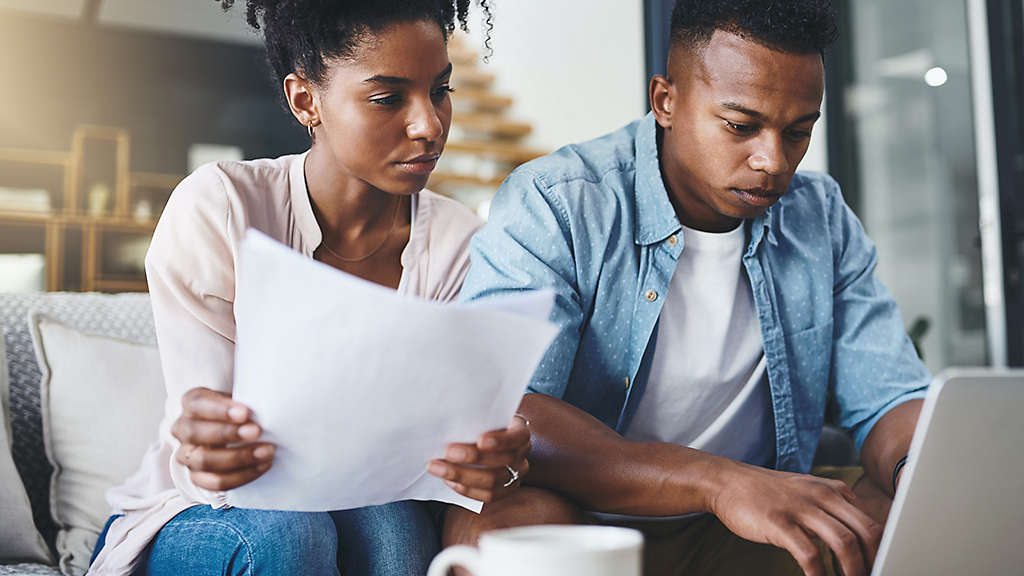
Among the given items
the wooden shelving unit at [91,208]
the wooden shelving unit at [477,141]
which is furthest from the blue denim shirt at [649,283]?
the wooden shelving unit at [91,208]

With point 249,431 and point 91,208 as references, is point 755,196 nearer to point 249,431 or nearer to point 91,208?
point 249,431

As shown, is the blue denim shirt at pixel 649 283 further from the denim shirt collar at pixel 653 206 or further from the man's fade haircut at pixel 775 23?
the man's fade haircut at pixel 775 23

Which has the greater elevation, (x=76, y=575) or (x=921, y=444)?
(x=921, y=444)

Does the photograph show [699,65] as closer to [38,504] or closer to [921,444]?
[921,444]

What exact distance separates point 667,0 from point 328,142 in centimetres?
187

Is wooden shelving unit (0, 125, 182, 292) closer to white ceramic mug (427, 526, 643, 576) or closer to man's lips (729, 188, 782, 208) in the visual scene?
man's lips (729, 188, 782, 208)

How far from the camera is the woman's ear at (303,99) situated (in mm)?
1128

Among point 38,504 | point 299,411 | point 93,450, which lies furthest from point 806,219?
point 38,504

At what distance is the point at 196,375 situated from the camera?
93 cm

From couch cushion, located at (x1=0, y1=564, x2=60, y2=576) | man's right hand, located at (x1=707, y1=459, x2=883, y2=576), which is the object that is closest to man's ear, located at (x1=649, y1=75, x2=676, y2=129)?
man's right hand, located at (x1=707, y1=459, x2=883, y2=576)

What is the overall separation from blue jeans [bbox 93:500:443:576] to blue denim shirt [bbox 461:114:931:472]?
206 millimetres

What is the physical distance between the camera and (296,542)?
885 mm

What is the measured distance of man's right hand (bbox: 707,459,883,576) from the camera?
703mm

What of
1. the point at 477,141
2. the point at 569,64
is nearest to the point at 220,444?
the point at 569,64
